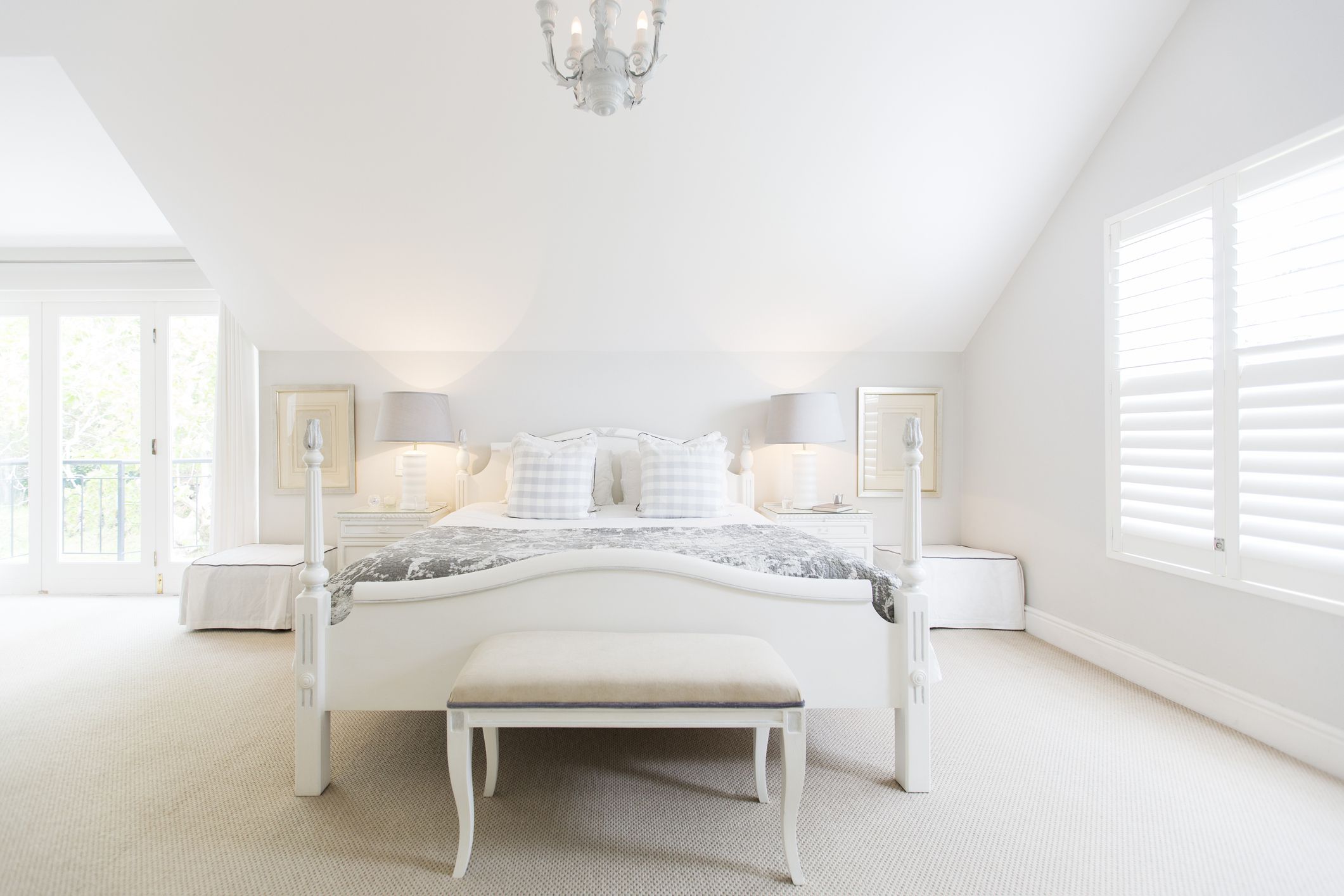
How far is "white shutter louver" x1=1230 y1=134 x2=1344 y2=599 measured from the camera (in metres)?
2.01

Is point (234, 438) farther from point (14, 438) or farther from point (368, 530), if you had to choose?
point (14, 438)

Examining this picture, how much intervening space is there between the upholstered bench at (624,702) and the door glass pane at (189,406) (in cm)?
383

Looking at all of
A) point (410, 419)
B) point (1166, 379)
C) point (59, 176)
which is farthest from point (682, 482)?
point (59, 176)

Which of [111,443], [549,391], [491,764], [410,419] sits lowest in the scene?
[491,764]

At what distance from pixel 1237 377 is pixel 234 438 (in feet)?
17.2

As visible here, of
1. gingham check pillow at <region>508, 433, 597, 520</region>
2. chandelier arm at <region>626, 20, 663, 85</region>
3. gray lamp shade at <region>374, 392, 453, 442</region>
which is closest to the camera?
chandelier arm at <region>626, 20, 663, 85</region>

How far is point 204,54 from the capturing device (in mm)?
2615

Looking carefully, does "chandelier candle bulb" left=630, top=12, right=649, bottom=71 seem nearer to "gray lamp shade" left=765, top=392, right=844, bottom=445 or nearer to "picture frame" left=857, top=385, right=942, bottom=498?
"gray lamp shade" left=765, top=392, right=844, bottom=445

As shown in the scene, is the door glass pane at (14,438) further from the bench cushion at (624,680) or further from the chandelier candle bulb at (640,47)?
the chandelier candle bulb at (640,47)

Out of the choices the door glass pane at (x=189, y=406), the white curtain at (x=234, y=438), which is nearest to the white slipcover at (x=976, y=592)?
the white curtain at (x=234, y=438)

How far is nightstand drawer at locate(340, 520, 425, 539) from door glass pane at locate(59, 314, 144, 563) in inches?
76.0

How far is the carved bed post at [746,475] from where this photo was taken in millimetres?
3980

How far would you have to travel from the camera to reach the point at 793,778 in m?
1.52

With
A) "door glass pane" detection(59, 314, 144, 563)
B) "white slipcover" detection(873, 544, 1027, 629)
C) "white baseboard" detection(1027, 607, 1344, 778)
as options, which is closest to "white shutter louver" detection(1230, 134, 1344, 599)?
"white baseboard" detection(1027, 607, 1344, 778)
